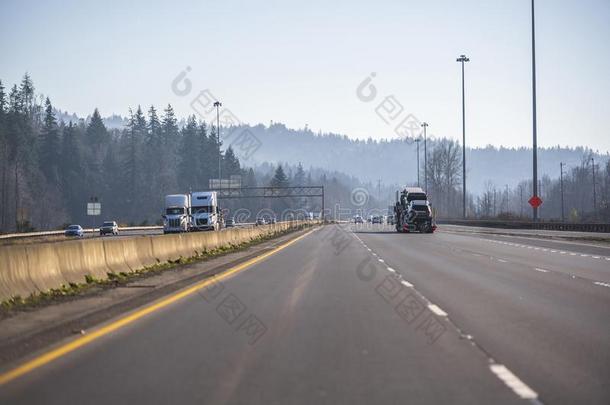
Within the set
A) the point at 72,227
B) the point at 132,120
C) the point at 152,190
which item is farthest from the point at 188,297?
the point at 132,120

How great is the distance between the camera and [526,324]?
11.6 m

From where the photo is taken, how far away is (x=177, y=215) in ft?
205

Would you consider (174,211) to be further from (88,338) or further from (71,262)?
(88,338)

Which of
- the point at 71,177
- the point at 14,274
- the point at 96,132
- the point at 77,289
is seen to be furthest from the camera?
the point at 96,132

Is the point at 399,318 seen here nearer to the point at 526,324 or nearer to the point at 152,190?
the point at 526,324

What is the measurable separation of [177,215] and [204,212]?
259 cm

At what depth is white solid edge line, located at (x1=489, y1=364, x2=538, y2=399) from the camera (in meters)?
7.16

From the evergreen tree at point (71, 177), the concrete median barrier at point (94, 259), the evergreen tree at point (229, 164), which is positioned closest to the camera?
the concrete median barrier at point (94, 259)

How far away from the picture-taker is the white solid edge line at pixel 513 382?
7.16 m

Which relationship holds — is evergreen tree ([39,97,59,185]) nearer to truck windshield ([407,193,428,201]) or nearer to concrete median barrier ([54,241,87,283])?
truck windshield ([407,193,428,201])

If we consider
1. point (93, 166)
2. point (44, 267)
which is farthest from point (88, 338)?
point (93, 166)

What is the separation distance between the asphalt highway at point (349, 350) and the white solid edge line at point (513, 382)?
0.03 m

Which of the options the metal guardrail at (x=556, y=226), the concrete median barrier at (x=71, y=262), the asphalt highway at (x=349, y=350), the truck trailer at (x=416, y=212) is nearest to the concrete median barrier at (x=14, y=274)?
the concrete median barrier at (x=71, y=262)

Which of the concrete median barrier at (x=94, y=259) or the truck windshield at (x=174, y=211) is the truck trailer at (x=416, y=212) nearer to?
the truck windshield at (x=174, y=211)
